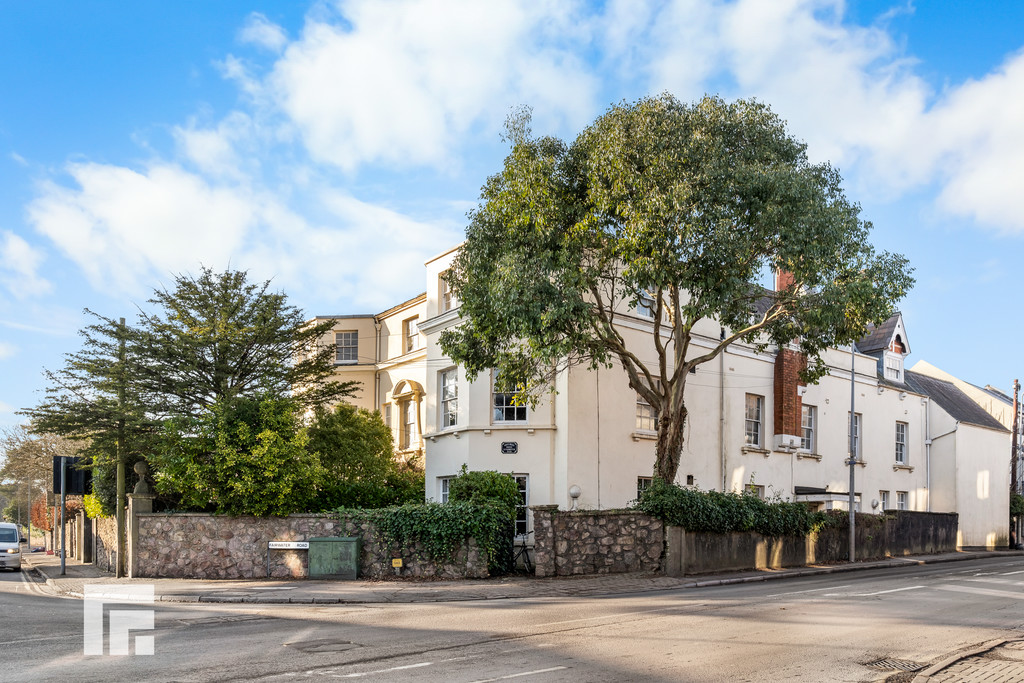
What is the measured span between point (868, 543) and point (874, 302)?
1240 cm

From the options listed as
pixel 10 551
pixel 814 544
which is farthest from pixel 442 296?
pixel 10 551

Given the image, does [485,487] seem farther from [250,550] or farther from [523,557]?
[250,550]

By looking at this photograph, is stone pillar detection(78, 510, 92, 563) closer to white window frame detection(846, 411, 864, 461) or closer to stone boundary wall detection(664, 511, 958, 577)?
stone boundary wall detection(664, 511, 958, 577)

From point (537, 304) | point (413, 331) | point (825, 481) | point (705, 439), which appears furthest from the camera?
point (413, 331)

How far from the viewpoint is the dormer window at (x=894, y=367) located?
128 ft

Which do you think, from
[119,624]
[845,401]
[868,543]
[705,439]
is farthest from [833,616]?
[845,401]

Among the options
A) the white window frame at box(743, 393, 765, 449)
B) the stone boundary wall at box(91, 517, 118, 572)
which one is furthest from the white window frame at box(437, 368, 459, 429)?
the white window frame at box(743, 393, 765, 449)

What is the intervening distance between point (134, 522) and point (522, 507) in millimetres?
9869

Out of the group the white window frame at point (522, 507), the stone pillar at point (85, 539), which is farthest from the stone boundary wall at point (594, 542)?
the stone pillar at point (85, 539)

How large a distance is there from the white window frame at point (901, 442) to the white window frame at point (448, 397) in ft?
71.2

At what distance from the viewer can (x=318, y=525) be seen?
69.9ft

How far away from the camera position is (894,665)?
32.8 ft

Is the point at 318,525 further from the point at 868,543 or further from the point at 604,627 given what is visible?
the point at 868,543

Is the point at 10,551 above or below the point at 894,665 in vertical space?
below
